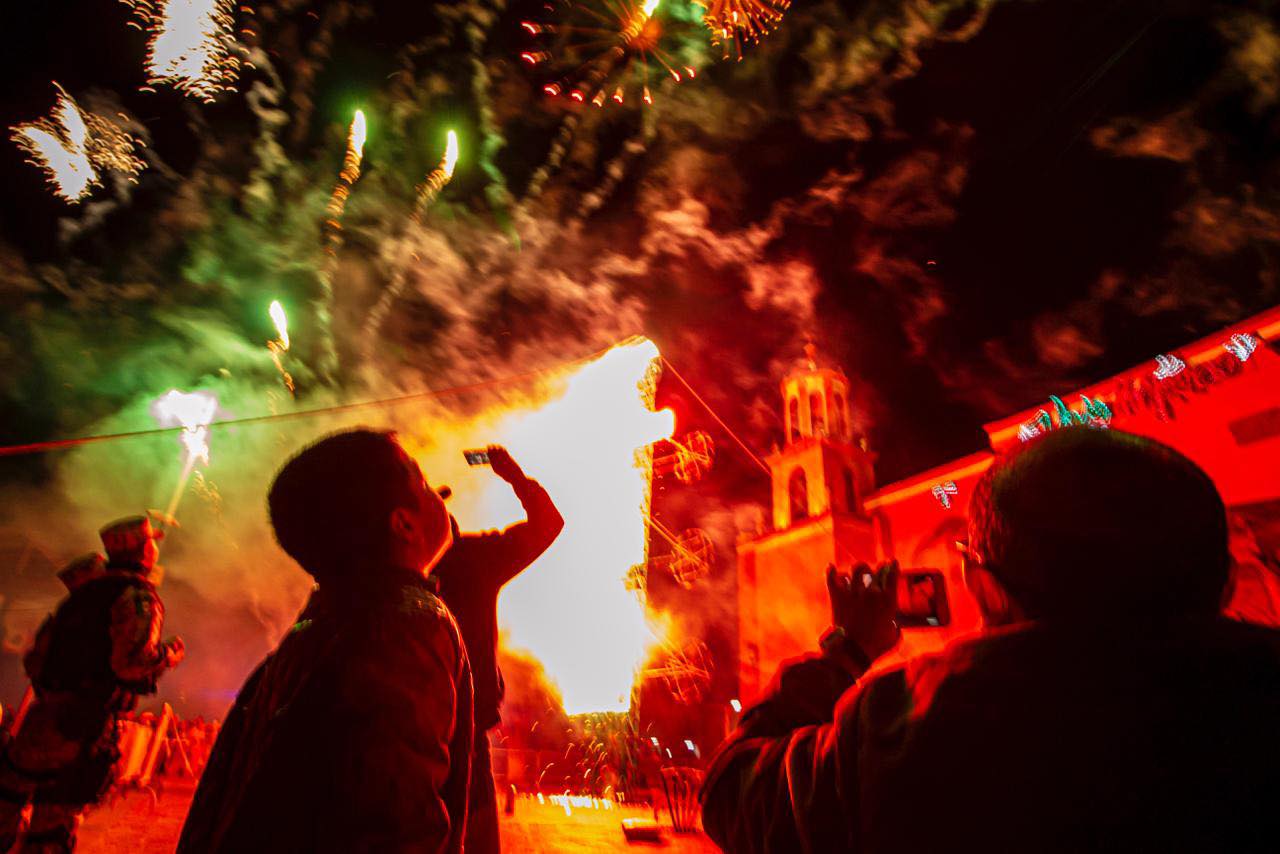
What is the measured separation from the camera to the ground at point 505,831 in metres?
5.56

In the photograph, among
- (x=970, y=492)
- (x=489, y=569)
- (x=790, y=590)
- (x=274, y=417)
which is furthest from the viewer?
(x=790, y=590)

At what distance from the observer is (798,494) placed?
30578 mm

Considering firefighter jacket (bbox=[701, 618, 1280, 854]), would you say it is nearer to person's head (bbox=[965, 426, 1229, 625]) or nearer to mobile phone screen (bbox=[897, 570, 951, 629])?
person's head (bbox=[965, 426, 1229, 625])

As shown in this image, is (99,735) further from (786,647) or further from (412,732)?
(786,647)

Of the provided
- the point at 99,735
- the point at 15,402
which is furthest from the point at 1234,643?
the point at 15,402

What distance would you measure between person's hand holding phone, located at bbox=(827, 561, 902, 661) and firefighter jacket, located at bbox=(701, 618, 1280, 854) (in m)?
0.39

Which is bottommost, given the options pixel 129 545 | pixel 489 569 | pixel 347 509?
pixel 347 509

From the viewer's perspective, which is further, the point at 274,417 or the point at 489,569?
the point at 274,417

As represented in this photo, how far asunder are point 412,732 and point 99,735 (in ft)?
13.4

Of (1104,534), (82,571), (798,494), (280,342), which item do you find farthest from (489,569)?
(798,494)

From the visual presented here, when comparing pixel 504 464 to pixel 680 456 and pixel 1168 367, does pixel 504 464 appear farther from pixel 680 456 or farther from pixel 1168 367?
pixel 1168 367

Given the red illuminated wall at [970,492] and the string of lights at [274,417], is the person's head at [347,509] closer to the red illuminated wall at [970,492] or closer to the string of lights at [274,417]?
the string of lights at [274,417]

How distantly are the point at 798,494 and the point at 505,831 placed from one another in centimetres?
2482

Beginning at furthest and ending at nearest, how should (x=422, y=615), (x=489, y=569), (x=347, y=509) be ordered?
(x=489, y=569), (x=347, y=509), (x=422, y=615)
